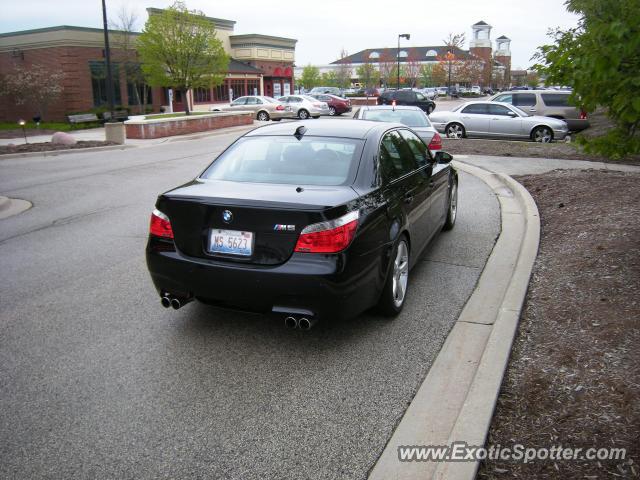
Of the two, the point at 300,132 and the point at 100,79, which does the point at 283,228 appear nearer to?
the point at 300,132

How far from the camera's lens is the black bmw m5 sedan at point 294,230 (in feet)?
13.4

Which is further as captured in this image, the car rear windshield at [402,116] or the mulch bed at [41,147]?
the mulch bed at [41,147]

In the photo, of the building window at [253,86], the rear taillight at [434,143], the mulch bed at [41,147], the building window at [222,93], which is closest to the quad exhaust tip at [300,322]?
the rear taillight at [434,143]

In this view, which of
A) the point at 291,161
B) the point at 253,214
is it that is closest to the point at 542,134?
the point at 291,161

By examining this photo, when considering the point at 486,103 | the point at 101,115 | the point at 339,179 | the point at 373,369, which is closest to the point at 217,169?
the point at 339,179

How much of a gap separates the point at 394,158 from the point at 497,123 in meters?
17.0

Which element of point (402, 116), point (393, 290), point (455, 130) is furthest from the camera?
point (455, 130)

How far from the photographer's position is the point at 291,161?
5059mm

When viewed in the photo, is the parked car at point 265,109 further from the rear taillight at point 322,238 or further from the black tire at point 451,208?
the rear taillight at point 322,238

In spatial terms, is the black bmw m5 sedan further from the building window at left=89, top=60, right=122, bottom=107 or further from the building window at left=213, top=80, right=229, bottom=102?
the building window at left=213, top=80, right=229, bottom=102

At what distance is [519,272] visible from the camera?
232 inches

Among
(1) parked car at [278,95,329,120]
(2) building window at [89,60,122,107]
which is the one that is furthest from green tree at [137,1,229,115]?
(1) parked car at [278,95,329,120]

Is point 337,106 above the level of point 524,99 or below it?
below

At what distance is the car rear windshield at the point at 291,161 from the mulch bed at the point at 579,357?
1978 millimetres
